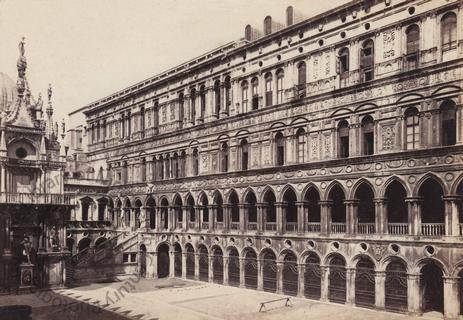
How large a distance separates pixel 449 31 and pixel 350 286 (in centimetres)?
1402

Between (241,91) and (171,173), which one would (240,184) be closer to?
(241,91)

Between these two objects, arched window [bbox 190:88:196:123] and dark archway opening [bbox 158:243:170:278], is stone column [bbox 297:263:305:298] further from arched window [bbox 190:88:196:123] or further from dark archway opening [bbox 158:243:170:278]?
arched window [bbox 190:88:196:123]

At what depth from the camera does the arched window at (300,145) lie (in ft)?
101

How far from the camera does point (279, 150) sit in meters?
32.8

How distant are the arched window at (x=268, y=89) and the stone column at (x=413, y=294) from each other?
14.4 metres

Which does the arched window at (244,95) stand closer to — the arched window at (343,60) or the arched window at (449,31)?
the arched window at (343,60)

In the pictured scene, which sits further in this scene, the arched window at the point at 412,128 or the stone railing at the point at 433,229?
the arched window at the point at 412,128

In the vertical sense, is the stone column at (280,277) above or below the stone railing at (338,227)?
below

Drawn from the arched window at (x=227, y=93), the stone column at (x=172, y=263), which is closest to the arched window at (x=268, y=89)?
the arched window at (x=227, y=93)

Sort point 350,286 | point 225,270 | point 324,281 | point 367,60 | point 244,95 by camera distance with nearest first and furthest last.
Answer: point 350,286 < point 367,60 < point 324,281 < point 225,270 < point 244,95

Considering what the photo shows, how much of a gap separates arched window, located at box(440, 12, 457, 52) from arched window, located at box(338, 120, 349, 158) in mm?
6817

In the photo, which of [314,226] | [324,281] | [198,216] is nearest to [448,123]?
[314,226]

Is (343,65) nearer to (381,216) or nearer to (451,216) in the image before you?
(381,216)

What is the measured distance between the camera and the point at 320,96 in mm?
29703
